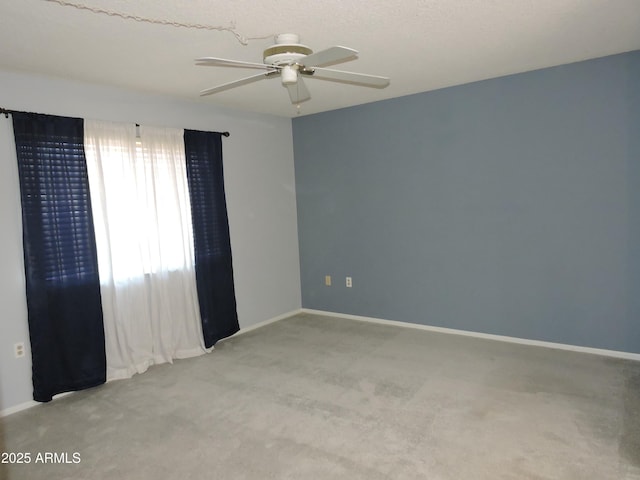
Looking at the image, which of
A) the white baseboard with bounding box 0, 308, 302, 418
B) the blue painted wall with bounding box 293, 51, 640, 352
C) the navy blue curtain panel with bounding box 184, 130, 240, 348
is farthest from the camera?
the navy blue curtain panel with bounding box 184, 130, 240, 348

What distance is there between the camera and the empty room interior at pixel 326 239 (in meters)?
2.28

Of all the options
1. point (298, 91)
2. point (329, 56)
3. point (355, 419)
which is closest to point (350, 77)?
point (298, 91)

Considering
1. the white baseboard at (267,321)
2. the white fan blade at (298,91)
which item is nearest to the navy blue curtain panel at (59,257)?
the white baseboard at (267,321)

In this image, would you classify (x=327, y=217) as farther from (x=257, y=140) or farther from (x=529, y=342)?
(x=529, y=342)

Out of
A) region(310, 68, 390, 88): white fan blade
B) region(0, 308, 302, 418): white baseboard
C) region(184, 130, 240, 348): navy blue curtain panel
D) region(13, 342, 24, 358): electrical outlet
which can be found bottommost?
region(0, 308, 302, 418): white baseboard

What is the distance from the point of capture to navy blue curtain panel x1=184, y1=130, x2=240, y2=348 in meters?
3.96

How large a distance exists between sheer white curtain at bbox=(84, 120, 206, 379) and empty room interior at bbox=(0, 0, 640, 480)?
0.02 meters

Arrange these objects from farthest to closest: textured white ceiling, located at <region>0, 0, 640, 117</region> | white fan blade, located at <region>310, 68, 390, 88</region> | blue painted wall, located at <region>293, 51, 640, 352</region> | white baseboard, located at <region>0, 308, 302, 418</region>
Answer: blue painted wall, located at <region>293, 51, 640, 352</region>, white baseboard, located at <region>0, 308, 302, 418</region>, white fan blade, located at <region>310, 68, 390, 88</region>, textured white ceiling, located at <region>0, 0, 640, 117</region>

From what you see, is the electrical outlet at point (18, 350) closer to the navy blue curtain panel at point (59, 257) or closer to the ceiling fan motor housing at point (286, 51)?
the navy blue curtain panel at point (59, 257)

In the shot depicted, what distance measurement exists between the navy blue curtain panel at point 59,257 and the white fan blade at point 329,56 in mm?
2106

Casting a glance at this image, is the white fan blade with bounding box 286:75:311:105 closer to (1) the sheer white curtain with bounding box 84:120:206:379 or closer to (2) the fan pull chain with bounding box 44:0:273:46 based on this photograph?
(2) the fan pull chain with bounding box 44:0:273:46

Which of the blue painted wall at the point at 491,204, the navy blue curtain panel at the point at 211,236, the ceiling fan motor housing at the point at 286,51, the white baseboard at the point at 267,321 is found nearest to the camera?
the ceiling fan motor housing at the point at 286,51

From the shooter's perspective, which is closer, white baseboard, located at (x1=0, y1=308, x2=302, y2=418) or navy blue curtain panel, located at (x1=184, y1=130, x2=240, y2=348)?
Answer: white baseboard, located at (x1=0, y1=308, x2=302, y2=418)

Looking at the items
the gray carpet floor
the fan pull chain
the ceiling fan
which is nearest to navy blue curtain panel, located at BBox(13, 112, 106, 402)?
the gray carpet floor
